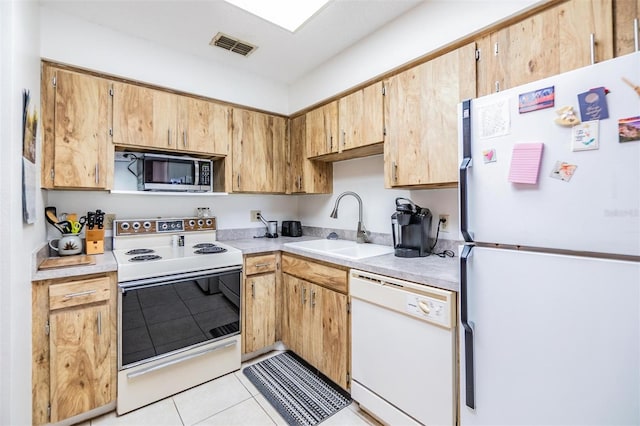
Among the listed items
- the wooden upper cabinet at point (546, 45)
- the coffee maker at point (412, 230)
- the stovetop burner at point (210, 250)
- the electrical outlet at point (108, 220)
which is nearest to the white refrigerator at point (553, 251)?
the wooden upper cabinet at point (546, 45)

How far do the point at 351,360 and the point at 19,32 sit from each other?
7.74 feet

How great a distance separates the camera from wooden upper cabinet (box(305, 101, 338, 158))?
93.4 inches

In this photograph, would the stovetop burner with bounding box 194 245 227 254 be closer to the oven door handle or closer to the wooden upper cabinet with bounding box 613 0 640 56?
the oven door handle

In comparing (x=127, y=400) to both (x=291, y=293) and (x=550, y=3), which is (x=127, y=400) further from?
(x=550, y=3)

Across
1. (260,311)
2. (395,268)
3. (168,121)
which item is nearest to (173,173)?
(168,121)

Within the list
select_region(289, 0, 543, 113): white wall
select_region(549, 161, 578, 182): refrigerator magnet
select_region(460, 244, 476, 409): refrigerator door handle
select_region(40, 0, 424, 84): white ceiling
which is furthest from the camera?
select_region(40, 0, 424, 84): white ceiling

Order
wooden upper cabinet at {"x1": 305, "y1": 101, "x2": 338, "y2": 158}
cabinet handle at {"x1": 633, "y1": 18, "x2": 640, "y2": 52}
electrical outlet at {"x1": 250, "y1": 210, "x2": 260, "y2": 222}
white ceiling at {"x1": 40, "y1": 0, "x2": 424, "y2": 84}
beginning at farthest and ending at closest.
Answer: electrical outlet at {"x1": 250, "y1": 210, "x2": 260, "y2": 222} < wooden upper cabinet at {"x1": 305, "y1": 101, "x2": 338, "y2": 158} < white ceiling at {"x1": 40, "y1": 0, "x2": 424, "y2": 84} < cabinet handle at {"x1": 633, "y1": 18, "x2": 640, "y2": 52}

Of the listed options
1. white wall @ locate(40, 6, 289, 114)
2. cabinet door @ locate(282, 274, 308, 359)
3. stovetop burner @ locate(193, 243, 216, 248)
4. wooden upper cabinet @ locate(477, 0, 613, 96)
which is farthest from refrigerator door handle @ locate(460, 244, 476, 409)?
white wall @ locate(40, 6, 289, 114)

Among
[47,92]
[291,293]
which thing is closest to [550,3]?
[291,293]

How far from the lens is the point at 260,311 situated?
2.32 metres

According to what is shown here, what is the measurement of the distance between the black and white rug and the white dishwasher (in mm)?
210

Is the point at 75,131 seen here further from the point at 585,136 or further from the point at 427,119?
the point at 585,136

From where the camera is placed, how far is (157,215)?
2439mm

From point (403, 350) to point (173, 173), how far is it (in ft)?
6.88
